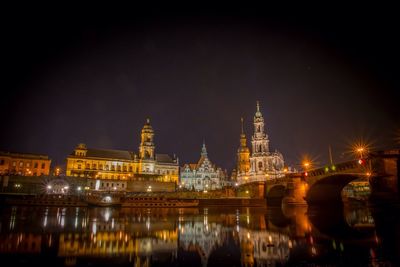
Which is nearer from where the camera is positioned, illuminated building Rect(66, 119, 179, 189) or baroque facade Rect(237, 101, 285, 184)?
illuminated building Rect(66, 119, 179, 189)

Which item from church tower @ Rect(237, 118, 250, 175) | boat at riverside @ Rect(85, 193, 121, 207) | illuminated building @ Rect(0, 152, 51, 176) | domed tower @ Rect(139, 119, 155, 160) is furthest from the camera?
church tower @ Rect(237, 118, 250, 175)

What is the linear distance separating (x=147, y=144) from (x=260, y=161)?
5740cm

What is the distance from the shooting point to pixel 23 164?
94.5 metres

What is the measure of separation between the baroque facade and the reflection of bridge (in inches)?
1841

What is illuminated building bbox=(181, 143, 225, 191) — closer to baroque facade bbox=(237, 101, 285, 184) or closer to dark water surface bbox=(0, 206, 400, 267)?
baroque facade bbox=(237, 101, 285, 184)

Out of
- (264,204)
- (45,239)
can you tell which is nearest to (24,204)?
(45,239)

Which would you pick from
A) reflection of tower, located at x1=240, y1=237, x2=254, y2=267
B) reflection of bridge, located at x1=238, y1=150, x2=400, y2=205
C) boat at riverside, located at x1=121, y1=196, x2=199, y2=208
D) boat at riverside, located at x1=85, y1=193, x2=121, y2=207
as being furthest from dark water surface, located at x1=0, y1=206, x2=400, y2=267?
boat at riverside, located at x1=121, y1=196, x2=199, y2=208

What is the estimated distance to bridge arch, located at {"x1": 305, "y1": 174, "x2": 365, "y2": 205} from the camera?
49.6 m

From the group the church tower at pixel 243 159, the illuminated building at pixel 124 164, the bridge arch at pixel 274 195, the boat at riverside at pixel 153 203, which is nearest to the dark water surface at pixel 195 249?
the boat at riverside at pixel 153 203

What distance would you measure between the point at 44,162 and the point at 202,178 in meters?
72.1

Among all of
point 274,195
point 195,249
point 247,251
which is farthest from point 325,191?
point 195,249

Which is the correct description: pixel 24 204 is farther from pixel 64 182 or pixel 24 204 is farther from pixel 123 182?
pixel 123 182

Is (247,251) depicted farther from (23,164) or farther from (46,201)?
(23,164)

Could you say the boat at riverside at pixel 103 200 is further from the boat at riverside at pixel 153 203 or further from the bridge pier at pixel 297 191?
the bridge pier at pixel 297 191
